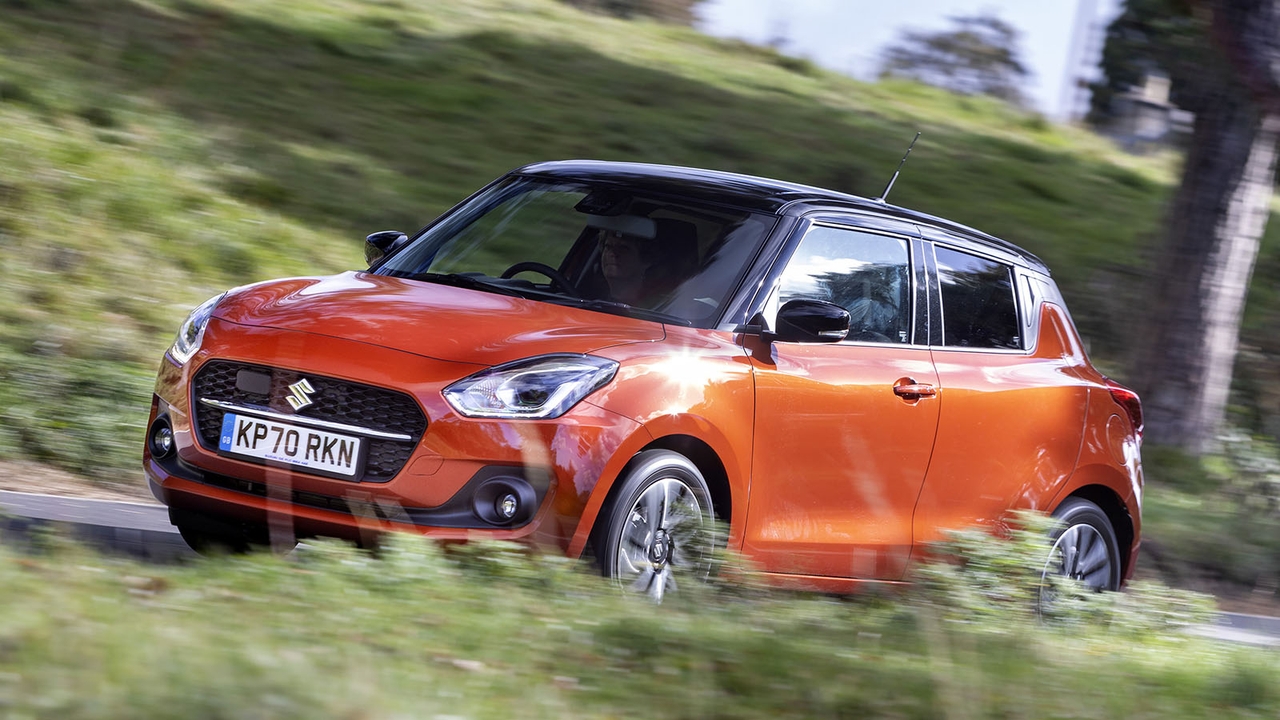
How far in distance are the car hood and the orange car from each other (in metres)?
0.02

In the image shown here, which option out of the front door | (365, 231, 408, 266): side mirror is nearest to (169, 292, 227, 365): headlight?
(365, 231, 408, 266): side mirror

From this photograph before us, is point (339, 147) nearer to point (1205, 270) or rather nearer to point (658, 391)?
point (1205, 270)

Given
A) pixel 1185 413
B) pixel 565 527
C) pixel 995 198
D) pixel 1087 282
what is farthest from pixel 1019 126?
pixel 565 527

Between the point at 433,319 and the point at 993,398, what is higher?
the point at 433,319

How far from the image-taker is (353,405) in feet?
15.8

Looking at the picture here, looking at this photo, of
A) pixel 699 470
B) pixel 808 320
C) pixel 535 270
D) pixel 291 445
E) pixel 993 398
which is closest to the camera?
pixel 291 445

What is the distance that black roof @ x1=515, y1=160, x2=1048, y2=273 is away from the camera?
6.07 metres

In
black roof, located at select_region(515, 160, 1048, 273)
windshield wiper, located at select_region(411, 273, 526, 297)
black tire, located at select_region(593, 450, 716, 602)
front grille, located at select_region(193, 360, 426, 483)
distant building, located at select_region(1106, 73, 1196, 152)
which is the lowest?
black tire, located at select_region(593, 450, 716, 602)

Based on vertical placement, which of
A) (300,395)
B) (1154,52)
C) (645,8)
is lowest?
(300,395)

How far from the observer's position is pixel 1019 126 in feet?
77.2

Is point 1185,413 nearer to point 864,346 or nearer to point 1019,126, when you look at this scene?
point 864,346

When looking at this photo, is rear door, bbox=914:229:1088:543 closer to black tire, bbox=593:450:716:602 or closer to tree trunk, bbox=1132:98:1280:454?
black tire, bbox=593:450:716:602

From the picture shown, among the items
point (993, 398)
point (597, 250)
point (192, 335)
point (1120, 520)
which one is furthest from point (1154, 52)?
point (192, 335)

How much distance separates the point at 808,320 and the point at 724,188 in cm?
87
